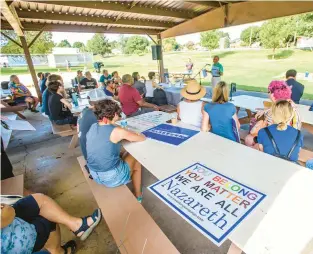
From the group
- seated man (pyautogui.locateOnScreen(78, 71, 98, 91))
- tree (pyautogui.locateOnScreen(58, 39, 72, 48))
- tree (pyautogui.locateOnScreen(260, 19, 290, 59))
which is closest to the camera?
seated man (pyautogui.locateOnScreen(78, 71, 98, 91))

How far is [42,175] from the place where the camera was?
2.71 meters

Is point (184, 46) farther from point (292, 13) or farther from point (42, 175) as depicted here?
Result: point (42, 175)

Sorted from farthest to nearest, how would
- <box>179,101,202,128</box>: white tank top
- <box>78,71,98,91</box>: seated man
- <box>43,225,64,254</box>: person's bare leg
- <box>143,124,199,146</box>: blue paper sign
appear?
<box>78,71,98,91</box>: seated man, <box>179,101,202,128</box>: white tank top, <box>143,124,199,146</box>: blue paper sign, <box>43,225,64,254</box>: person's bare leg

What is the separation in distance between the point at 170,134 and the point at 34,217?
1.27 meters

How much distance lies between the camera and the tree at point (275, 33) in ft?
49.7

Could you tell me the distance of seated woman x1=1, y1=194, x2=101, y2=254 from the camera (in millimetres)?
1012

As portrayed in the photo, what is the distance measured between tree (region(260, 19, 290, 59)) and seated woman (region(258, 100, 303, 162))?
17023 millimetres

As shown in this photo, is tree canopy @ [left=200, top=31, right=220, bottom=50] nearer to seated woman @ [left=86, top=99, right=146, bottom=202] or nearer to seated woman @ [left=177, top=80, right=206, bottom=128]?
seated woman @ [left=177, top=80, right=206, bottom=128]

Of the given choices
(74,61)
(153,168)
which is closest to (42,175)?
(153,168)

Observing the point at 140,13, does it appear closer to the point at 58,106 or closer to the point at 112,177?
the point at 58,106

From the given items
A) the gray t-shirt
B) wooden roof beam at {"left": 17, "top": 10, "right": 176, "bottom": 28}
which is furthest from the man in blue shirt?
wooden roof beam at {"left": 17, "top": 10, "right": 176, "bottom": 28}

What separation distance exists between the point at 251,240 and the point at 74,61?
30632 millimetres

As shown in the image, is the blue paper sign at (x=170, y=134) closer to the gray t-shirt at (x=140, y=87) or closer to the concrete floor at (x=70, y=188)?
the concrete floor at (x=70, y=188)

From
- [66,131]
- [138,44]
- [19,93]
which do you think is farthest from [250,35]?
[66,131]
